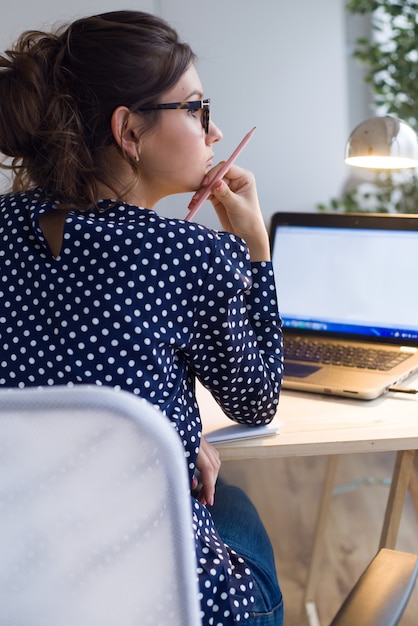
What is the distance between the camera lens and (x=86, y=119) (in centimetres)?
96

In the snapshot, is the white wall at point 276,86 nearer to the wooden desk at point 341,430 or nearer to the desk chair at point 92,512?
the wooden desk at point 341,430

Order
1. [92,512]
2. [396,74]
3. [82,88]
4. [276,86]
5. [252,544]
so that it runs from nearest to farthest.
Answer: [92,512]
[82,88]
[252,544]
[276,86]
[396,74]

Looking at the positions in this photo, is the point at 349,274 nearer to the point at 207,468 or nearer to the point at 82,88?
the point at 207,468

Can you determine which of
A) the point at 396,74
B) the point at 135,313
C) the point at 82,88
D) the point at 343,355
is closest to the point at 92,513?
the point at 135,313

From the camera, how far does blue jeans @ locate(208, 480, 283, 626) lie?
3.06ft

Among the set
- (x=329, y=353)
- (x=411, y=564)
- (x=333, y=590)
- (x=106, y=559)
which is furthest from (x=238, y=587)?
(x=333, y=590)

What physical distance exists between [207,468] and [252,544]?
14cm

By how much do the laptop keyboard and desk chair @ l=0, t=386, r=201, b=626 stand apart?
3.00 feet

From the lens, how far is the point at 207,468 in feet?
3.35

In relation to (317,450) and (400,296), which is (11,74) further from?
(400,296)

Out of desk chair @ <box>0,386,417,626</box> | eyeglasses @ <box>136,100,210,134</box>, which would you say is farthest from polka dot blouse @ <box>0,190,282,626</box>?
desk chair @ <box>0,386,417,626</box>

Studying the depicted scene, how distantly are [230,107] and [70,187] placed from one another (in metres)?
1.48

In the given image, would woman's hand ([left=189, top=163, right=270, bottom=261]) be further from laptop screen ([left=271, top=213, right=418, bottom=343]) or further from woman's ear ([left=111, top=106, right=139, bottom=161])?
laptop screen ([left=271, top=213, right=418, bottom=343])

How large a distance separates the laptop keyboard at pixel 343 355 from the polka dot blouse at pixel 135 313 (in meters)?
0.51
